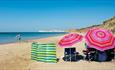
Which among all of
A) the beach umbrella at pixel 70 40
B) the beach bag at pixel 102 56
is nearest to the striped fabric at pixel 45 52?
the beach umbrella at pixel 70 40

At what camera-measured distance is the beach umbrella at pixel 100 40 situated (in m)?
15.3

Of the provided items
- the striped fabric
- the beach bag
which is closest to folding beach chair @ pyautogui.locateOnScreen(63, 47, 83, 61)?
the striped fabric

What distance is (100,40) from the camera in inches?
612

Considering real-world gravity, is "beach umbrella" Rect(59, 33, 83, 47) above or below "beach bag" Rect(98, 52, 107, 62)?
above

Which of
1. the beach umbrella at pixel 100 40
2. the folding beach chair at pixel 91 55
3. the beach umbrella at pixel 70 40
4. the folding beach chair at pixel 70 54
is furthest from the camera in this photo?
the folding beach chair at pixel 70 54

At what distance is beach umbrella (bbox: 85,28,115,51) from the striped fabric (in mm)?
2187

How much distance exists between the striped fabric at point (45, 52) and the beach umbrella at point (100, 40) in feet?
7.17

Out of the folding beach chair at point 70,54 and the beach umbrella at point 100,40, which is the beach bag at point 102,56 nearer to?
the beach umbrella at point 100,40

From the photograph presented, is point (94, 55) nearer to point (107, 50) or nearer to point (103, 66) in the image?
point (107, 50)

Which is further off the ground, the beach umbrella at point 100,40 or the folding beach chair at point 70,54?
the beach umbrella at point 100,40

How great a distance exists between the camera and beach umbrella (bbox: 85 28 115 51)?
15344mm

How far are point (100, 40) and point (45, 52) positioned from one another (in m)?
3.44

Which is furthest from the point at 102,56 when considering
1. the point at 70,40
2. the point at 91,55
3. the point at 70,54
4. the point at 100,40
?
the point at 70,40

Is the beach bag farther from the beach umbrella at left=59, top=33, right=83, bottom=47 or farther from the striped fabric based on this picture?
the striped fabric
